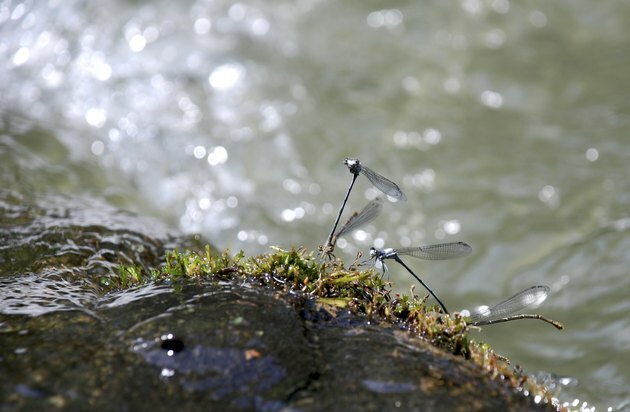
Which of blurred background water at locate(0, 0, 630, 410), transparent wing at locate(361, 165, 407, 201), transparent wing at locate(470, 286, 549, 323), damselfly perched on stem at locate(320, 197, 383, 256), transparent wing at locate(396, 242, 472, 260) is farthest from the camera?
blurred background water at locate(0, 0, 630, 410)

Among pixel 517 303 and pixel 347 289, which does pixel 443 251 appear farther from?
pixel 347 289

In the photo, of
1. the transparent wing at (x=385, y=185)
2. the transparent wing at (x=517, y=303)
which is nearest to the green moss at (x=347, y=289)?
the transparent wing at (x=517, y=303)

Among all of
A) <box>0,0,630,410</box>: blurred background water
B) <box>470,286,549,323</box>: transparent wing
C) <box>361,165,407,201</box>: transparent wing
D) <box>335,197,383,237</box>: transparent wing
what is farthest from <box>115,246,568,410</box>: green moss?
<box>0,0,630,410</box>: blurred background water

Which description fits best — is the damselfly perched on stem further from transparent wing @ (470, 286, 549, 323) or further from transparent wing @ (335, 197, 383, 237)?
transparent wing @ (470, 286, 549, 323)

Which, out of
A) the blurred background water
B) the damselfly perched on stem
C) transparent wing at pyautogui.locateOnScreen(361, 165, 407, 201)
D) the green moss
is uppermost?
the blurred background water

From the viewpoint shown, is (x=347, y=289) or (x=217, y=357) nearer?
(x=217, y=357)

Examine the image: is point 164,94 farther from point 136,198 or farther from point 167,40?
point 136,198

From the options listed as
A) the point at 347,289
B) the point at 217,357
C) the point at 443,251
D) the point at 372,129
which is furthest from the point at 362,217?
the point at 372,129
